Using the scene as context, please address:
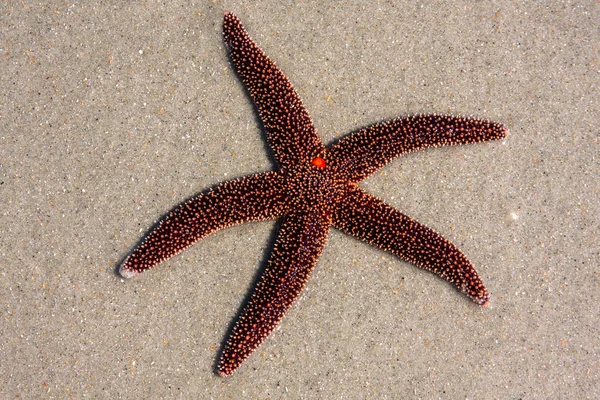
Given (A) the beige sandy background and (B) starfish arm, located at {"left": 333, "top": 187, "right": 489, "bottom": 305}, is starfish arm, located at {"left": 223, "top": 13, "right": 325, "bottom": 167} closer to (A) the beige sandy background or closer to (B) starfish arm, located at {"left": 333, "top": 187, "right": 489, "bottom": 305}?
(A) the beige sandy background

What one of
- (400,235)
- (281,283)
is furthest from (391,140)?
(281,283)

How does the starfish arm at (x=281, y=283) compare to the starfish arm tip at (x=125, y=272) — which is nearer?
the starfish arm at (x=281, y=283)

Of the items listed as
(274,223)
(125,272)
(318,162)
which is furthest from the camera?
(274,223)

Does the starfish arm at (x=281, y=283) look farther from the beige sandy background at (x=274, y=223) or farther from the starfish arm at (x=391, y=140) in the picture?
the starfish arm at (x=391, y=140)

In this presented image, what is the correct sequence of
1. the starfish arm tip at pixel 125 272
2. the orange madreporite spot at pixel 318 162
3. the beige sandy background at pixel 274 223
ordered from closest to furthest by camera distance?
1. the orange madreporite spot at pixel 318 162
2. the starfish arm tip at pixel 125 272
3. the beige sandy background at pixel 274 223

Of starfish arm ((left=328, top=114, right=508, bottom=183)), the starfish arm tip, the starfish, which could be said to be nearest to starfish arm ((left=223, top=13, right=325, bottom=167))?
the starfish

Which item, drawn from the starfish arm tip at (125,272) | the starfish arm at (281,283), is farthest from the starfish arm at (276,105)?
the starfish arm tip at (125,272)

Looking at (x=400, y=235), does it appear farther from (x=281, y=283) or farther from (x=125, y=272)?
(x=125, y=272)
